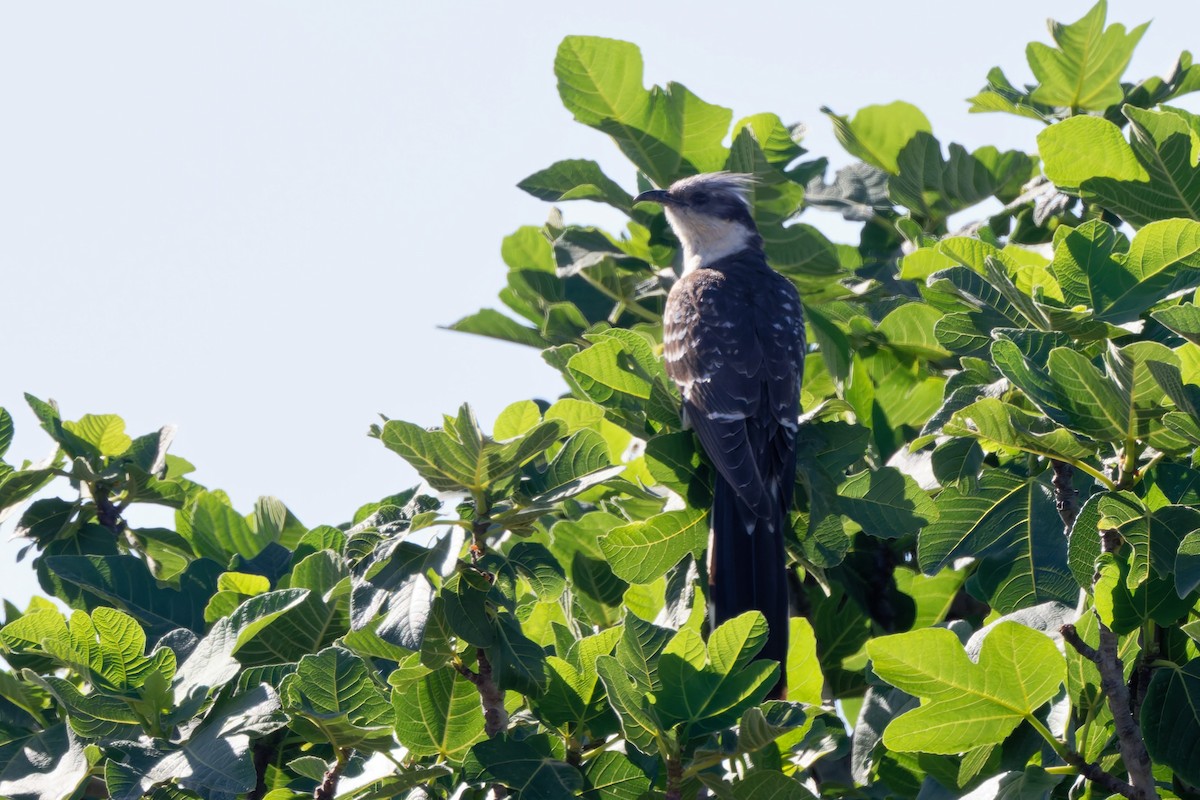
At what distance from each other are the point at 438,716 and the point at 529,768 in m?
0.26

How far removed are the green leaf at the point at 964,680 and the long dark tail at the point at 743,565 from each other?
101cm

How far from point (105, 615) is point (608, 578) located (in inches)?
59.8

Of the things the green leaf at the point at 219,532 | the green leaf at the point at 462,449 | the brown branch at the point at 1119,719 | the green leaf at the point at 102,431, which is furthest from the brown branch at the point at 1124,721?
the green leaf at the point at 102,431

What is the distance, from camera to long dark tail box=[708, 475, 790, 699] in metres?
3.89

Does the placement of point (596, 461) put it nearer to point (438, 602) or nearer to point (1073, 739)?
point (438, 602)

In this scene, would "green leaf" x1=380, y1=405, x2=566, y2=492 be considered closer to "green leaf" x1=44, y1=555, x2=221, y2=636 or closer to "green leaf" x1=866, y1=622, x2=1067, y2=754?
"green leaf" x1=866, y1=622, x2=1067, y2=754

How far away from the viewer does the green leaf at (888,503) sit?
344 centimetres

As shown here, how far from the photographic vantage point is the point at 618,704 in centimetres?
268

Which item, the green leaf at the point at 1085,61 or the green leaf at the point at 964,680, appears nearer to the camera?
the green leaf at the point at 964,680

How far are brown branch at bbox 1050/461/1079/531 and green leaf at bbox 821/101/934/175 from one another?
2.32 metres

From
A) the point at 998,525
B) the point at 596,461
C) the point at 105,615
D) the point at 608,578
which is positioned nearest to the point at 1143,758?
the point at 998,525

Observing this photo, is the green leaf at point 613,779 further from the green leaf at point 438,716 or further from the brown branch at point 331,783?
the brown branch at point 331,783

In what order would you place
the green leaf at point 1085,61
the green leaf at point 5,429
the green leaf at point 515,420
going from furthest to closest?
1. the green leaf at point 1085,61
2. the green leaf at point 5,429
3. the green leaf at point 515,420

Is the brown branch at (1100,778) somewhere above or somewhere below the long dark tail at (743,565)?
below
